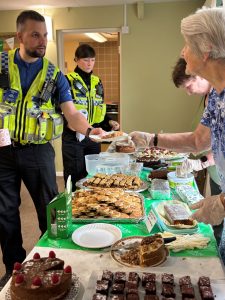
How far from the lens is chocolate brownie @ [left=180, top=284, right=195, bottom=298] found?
2.84 ft

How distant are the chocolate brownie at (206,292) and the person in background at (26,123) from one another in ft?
4.36

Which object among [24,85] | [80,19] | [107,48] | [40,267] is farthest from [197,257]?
[107,48]

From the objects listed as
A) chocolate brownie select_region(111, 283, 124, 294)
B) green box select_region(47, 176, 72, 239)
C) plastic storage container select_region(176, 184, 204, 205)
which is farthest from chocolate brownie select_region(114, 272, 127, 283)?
plastic storage container select_region(176, 184, 204, 205)

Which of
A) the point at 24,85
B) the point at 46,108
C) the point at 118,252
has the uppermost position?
the point at 24,85

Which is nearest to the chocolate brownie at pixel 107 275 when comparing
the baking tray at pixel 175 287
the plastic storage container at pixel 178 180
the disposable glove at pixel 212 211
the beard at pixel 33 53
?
the baking tray at pixel 175 287

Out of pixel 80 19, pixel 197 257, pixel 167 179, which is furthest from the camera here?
pixel 80 19

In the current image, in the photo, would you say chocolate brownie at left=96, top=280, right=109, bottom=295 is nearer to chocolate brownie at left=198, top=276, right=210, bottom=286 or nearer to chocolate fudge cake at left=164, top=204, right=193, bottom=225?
chocolate brownie at left=198, top=276, right=210, bottom=286

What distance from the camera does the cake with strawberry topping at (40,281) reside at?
852mm

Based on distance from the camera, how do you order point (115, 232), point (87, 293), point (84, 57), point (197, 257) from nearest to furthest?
point (87, 293) → point (197, 257) → point (115, 232) → point (84, 57)

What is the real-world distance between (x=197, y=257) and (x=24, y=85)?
4.73ft

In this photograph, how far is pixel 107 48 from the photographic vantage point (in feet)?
23.1

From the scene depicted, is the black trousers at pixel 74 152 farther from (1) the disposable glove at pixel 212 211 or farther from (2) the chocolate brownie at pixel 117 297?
(2) the chocolate brownie at pixel 117 297

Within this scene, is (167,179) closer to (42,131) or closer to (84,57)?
(42,131)

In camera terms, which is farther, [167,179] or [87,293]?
[167,179]
